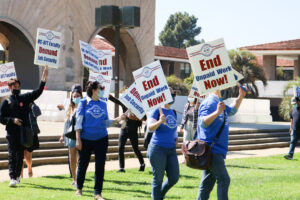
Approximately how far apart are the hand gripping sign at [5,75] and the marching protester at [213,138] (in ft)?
20.5

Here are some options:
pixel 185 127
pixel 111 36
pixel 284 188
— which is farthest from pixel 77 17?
pixel 284 188

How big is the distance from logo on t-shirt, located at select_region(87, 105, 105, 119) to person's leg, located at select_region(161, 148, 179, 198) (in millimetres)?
1323

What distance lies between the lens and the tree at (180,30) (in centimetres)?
9144

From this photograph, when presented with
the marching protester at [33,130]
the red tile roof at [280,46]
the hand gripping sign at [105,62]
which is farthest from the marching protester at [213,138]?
the red tile roof at [280,46]

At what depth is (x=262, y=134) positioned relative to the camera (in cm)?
2144

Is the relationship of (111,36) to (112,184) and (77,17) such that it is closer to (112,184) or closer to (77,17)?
(77,17)

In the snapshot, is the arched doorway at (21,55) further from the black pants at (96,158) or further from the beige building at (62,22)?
the black pants at (96,158)

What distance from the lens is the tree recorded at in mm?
91438

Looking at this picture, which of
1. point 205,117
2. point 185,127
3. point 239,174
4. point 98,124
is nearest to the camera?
point 205,117

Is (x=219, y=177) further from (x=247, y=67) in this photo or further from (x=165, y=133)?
(x=247, y=67)

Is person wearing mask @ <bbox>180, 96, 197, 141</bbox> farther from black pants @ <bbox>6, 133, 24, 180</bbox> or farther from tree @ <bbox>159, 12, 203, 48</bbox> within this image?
tree @ <bbox>159, 12, 203, 48</bbox>

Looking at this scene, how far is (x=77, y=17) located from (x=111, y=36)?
21.1 ft

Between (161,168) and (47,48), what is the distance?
4.31m

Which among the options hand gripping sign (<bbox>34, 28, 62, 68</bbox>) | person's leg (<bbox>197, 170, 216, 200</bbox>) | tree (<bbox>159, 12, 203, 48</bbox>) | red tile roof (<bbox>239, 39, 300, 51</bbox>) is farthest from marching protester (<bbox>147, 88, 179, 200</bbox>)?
tree (<bbox>159, 12, 203, 48</bbox>)
